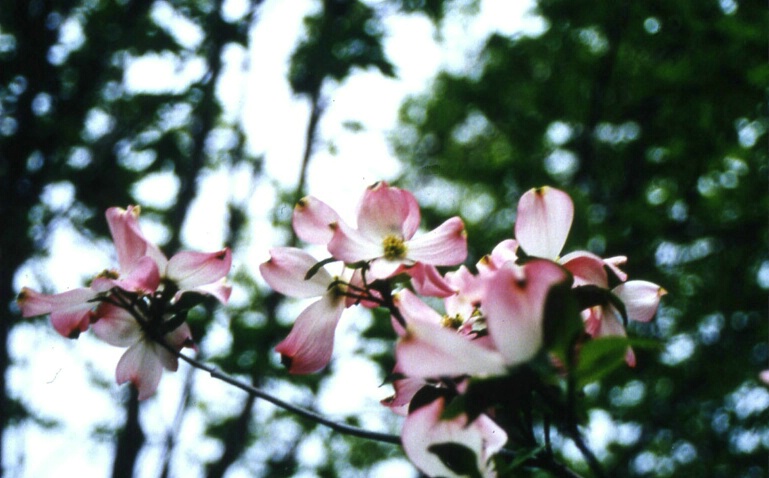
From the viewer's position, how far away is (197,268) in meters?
0.55

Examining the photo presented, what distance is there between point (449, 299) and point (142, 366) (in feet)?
0.91

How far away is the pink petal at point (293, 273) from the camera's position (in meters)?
0.50

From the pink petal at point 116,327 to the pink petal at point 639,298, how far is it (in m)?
0.39

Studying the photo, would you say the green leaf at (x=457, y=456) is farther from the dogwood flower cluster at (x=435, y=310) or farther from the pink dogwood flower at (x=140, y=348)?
the pink dogwood flower at (x=140, y=348)

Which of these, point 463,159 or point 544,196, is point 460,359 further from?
point 463,159

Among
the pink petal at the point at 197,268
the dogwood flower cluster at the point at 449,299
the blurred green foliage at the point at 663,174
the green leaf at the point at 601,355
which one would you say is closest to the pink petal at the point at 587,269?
the dogwood flower cluster at the point at 449,299

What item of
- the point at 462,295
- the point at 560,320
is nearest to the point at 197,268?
the point at 462,295

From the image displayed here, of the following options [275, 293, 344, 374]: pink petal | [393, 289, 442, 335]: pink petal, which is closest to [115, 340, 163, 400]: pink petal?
[275, 293, 344, 374]: pink petal

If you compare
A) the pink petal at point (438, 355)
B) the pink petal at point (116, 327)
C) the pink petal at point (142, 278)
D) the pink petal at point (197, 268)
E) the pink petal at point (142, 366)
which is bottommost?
the pink petal at point (142, 366)

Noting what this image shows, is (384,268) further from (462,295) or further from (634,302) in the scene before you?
(634,302)

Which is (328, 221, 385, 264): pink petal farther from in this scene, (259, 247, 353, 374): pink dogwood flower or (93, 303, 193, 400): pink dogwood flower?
(93, 303, 193, 400): pink dogwood flower

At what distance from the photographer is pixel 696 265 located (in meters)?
2.18

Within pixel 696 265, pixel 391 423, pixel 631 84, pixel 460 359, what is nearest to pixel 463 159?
pixel 631 84

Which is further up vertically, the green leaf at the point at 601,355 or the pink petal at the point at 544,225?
the green leaf at the point at 601,355
